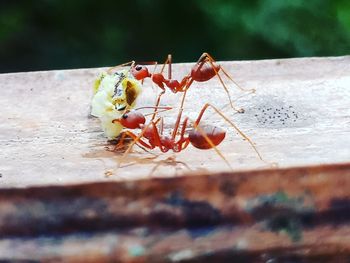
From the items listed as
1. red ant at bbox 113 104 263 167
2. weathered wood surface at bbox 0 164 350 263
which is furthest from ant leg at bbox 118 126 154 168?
weathered wood surface at bbox 0 164 350 263

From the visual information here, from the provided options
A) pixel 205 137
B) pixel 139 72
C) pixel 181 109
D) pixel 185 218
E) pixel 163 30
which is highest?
pixel 163 30

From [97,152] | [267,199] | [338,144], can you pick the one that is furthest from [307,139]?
[97,152]

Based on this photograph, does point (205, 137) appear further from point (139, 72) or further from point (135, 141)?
point (139, 72)

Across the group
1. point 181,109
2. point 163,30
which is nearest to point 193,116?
point 181,109

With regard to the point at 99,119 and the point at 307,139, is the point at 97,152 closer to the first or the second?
the point at 99,119

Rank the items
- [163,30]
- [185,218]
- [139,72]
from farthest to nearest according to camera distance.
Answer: [163,30] → [139,72] → [185,218]

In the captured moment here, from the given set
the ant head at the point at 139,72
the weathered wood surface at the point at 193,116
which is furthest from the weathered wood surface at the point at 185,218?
the ant head at the point at 139,72

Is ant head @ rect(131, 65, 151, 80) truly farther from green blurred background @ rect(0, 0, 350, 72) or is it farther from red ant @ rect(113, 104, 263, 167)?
green blurred background @ rect(0, 0, 350, 72)
